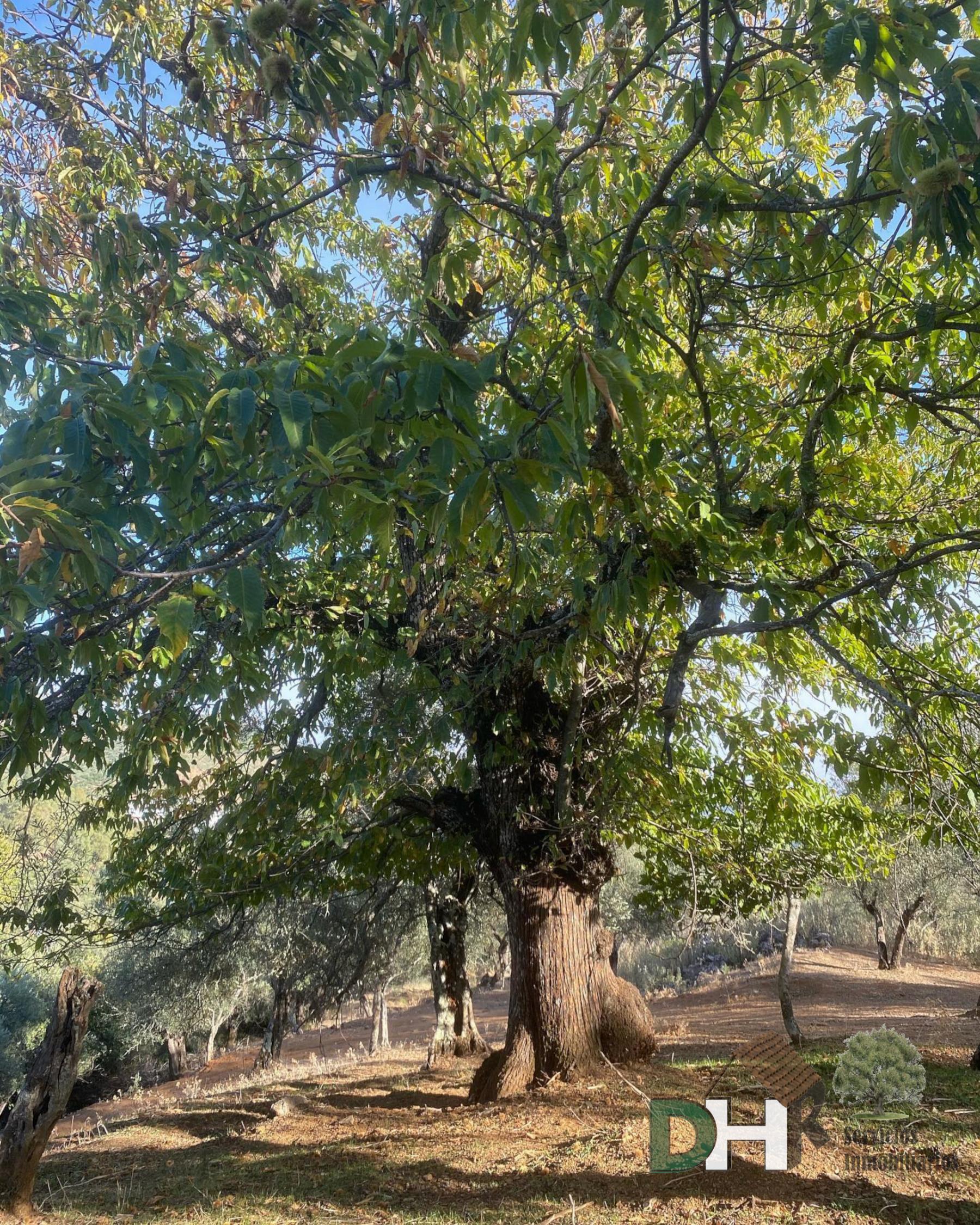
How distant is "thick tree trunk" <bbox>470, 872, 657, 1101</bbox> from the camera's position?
6449mm

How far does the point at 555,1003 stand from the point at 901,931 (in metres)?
15.1

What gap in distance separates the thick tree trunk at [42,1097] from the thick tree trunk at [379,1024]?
1185cm

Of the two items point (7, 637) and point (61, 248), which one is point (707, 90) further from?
point (61, 248)

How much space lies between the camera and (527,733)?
22.9 feet

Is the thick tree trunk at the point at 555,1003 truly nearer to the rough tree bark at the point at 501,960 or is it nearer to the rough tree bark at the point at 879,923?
the rough tree bark at the point at 501,960

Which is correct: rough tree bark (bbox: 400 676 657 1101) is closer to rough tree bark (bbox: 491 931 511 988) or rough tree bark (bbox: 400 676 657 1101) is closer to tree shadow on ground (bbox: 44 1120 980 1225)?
tree shadow on ground (bbox: 44 1120 980 1225)

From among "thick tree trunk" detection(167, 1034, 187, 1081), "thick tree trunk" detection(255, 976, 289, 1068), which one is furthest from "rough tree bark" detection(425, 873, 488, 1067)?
"thick tree trunk" detection(167, 1034, 187, 1081)

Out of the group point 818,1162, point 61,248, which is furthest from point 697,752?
point 61,248

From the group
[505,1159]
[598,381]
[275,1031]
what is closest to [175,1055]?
[275,1031]

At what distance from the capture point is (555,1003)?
6574 mm

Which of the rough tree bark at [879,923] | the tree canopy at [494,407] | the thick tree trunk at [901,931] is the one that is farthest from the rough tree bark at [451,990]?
the thick tree trunk at [901,931]

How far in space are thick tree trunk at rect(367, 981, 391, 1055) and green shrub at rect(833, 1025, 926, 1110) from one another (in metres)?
12.5

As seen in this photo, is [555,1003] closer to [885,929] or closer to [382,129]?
[382,129]

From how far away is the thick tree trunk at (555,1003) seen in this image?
6.45 metres
